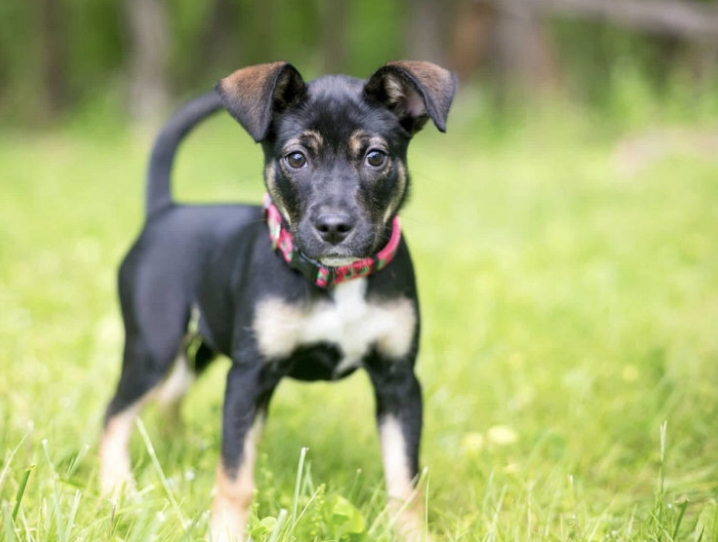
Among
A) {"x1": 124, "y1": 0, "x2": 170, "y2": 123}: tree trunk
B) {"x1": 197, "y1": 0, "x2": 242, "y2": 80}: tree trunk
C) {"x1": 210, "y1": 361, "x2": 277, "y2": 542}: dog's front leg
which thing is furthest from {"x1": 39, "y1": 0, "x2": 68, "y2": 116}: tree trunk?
{"x1": 210, "y1": 361, "x2": 277, "y2": 542}: dog's front leg

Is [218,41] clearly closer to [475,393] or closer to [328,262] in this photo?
[475,393]

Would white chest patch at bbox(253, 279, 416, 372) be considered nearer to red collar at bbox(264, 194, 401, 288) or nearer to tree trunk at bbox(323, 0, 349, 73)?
red collar at bbox(264, 194, 401, 288)

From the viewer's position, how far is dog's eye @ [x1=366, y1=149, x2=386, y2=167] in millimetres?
3090

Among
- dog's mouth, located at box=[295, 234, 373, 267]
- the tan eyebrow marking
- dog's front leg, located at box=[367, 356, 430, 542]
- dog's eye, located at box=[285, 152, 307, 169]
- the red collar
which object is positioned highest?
the tan eyebrow marking

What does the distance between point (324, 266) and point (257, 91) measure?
2.16ft

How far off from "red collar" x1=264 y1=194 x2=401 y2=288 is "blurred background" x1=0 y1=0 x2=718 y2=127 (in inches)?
452

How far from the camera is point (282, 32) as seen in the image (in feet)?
91.7

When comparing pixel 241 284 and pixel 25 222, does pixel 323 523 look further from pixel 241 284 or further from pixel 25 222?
pixel 25 222

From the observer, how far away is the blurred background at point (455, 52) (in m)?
15.7

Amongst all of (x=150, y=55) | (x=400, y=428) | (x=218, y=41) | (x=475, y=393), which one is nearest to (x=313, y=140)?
(x=400, y=428)

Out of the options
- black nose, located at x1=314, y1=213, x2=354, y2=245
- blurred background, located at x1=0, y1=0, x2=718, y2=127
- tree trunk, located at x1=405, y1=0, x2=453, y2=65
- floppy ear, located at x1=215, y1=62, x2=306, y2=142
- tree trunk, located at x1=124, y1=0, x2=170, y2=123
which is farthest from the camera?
tree trunk, located at x1=405, y1=0, x2=453, y2=65

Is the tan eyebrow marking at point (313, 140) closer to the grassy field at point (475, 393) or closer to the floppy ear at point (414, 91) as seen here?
the floppy ear at point (414, 91)

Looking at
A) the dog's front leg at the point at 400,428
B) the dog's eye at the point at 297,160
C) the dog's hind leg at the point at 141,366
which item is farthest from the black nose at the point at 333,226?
the dog's hind leg at the point at 141,366

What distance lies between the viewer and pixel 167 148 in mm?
4113
